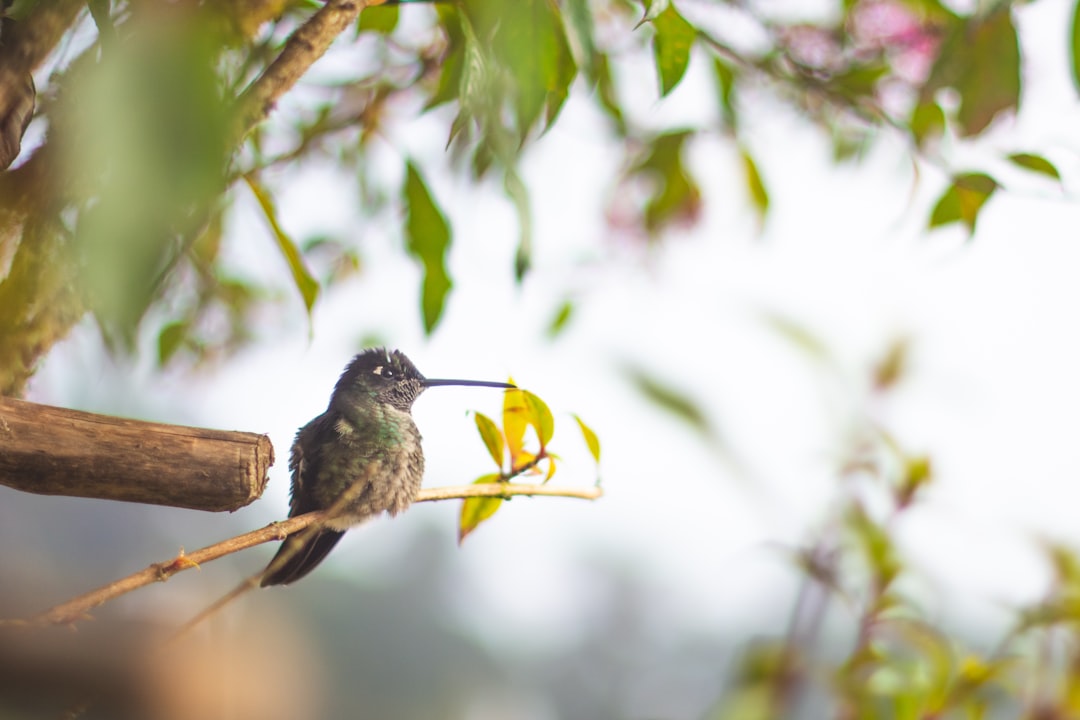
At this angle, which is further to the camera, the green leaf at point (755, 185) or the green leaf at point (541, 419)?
the green leaf at point (755, 185)

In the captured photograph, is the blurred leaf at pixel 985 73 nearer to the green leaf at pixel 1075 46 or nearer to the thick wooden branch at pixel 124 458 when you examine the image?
the green leaf at pixel 1075 46

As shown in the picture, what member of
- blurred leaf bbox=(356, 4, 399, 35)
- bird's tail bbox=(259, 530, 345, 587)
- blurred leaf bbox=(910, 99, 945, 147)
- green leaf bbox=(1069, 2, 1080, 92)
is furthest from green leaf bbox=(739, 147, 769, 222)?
bird's tail bbox=(259, 530, 345, 587)

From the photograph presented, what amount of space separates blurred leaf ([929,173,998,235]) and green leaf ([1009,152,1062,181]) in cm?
2

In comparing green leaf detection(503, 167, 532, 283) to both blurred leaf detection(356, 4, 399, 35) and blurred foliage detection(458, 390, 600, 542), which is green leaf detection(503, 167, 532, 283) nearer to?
blurred foliage detection(458, 390, 600, 542)

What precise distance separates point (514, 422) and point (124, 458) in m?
0.17

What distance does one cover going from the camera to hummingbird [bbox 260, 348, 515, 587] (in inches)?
12.9

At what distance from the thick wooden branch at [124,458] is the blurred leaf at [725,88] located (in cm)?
69

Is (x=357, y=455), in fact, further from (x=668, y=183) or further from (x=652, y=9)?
(x=668, y=183)

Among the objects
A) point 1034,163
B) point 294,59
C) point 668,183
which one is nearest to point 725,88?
point 668,183

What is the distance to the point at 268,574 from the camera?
0.32m

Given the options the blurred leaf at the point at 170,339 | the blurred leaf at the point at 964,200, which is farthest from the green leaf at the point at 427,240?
the blurred leaf at the point at 964,200

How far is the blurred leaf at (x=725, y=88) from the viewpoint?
83 cm

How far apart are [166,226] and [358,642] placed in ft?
1.09

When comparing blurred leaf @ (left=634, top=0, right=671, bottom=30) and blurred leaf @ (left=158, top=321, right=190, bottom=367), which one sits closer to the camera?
blurred leaf @ (left=634, top=0, right=671, bottom=30)
